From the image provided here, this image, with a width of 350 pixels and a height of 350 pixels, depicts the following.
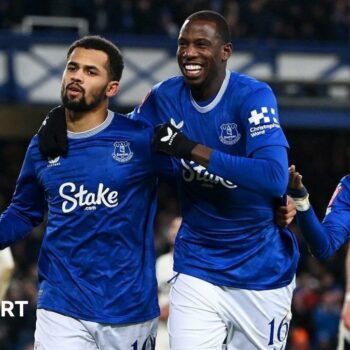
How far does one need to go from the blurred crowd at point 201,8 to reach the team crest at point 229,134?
41.0ft

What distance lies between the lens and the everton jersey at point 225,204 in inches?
222

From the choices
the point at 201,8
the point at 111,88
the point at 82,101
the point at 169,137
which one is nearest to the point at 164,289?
the point at 111,88

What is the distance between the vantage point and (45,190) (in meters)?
5.65

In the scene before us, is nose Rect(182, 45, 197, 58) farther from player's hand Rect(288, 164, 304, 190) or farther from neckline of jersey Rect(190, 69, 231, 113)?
player's hand Rect(288, 164, 304, 190)

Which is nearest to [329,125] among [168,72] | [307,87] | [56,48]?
[307,87]

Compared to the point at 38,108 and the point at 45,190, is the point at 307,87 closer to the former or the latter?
the point at 38,108

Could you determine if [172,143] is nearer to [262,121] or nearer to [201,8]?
[262,121]

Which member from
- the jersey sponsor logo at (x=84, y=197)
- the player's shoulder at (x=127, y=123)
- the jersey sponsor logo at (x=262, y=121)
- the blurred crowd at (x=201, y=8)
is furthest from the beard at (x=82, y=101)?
the blurred crowd at (x=201, y=8)

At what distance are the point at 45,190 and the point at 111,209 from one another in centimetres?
36

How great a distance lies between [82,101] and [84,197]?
0.46m

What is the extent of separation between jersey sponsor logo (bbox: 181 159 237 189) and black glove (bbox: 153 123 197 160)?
1.15ft

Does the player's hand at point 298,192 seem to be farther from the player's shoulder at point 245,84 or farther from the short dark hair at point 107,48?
the short dark hair at point 107,48

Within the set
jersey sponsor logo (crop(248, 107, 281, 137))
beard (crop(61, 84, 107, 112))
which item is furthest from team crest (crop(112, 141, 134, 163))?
jersey sponsor logo (crop(248, 107, 281, 137))

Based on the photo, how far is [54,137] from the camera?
5637 mm
